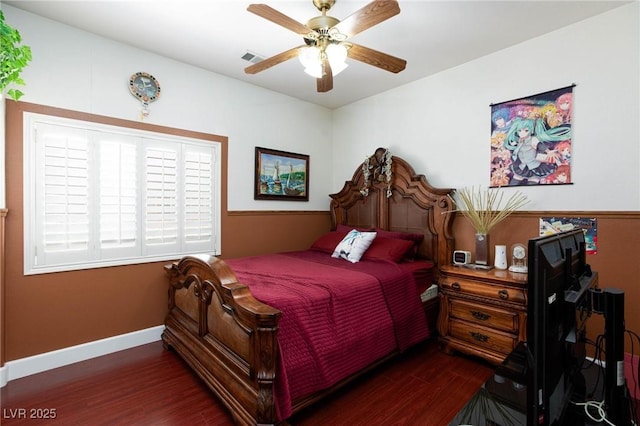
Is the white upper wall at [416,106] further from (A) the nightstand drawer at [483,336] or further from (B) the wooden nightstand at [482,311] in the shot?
(A) the nightstand drawer at [483,336]

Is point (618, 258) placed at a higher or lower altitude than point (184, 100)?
lower

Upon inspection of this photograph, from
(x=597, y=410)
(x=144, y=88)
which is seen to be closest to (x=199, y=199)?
(x=144, y=88)

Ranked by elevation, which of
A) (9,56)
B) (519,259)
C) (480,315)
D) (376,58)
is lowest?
(480,315)

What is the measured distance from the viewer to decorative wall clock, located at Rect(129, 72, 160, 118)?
2832mm

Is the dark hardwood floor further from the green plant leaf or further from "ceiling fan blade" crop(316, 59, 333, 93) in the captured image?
"ceiling fan blade" crop(316, 59, 333, 93)

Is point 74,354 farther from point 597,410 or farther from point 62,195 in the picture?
point 597,410

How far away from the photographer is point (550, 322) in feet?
2.41

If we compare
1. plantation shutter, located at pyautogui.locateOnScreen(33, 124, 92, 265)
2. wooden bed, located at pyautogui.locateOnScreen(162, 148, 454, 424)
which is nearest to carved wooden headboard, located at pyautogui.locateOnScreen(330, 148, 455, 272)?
wooden bed, located at pyautogui.locateOnScreen(162, 148, 454, 424)

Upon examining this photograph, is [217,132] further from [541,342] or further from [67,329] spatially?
[541,342]

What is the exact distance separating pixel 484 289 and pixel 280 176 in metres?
2.65

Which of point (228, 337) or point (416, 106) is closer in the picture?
Result: point (228, 337)

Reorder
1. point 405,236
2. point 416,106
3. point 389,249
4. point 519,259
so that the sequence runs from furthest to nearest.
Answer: point 416,106, point 405,236, point 389,249, point 519,259

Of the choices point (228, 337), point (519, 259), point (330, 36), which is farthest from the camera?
point (519, 259)

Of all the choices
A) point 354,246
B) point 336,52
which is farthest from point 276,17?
point 354,246
